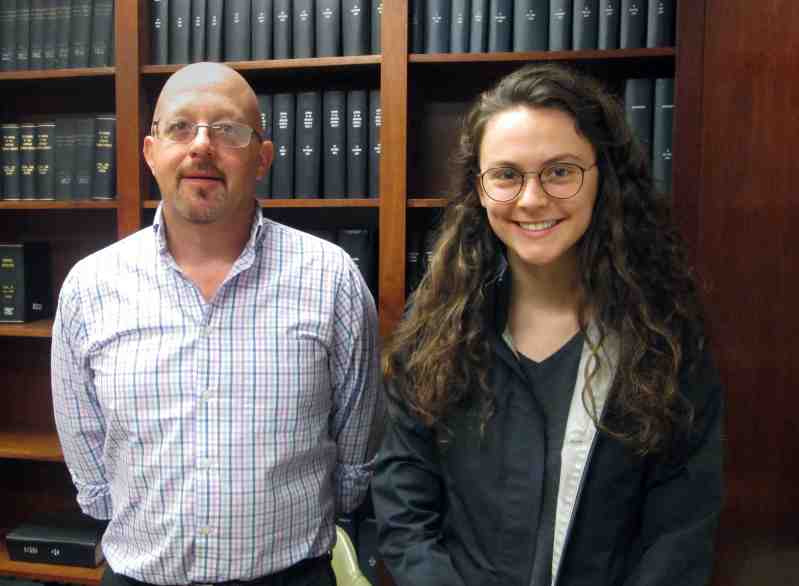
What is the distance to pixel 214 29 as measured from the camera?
1.87m

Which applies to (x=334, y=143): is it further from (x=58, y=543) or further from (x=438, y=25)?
(x=58, y=543)

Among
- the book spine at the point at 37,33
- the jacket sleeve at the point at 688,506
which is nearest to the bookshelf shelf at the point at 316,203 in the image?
the book spine at the point at 37,33

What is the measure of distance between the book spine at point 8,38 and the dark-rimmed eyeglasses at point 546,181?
5.75 ft

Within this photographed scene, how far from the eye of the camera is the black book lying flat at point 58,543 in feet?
6.62

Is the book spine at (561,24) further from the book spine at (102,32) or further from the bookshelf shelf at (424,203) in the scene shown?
the book spine at (102,32)

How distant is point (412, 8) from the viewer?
69.2 inches

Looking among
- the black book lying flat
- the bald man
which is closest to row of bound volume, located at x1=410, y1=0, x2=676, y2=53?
the bald man

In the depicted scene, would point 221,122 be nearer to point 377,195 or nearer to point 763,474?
point 377,195

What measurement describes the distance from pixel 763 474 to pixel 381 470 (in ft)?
2.86

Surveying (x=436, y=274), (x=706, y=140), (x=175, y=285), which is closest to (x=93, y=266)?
(x=175, y=285)

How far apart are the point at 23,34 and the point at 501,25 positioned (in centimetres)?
144

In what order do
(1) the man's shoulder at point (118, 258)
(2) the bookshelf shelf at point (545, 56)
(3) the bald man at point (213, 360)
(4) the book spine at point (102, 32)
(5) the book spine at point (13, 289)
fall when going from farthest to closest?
(5) the book spine at point (13, 289) < (4) the book spine at point (102, 32) < (2) the bookshelf shelf at point (545, 56) < (1) the man's shoulder at point (118, 258) < (3) the bald man at point (213, 360)

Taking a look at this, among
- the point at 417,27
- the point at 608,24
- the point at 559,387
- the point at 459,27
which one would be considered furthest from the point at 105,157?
the point at 559,387

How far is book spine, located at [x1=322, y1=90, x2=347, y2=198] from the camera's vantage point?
185cm
